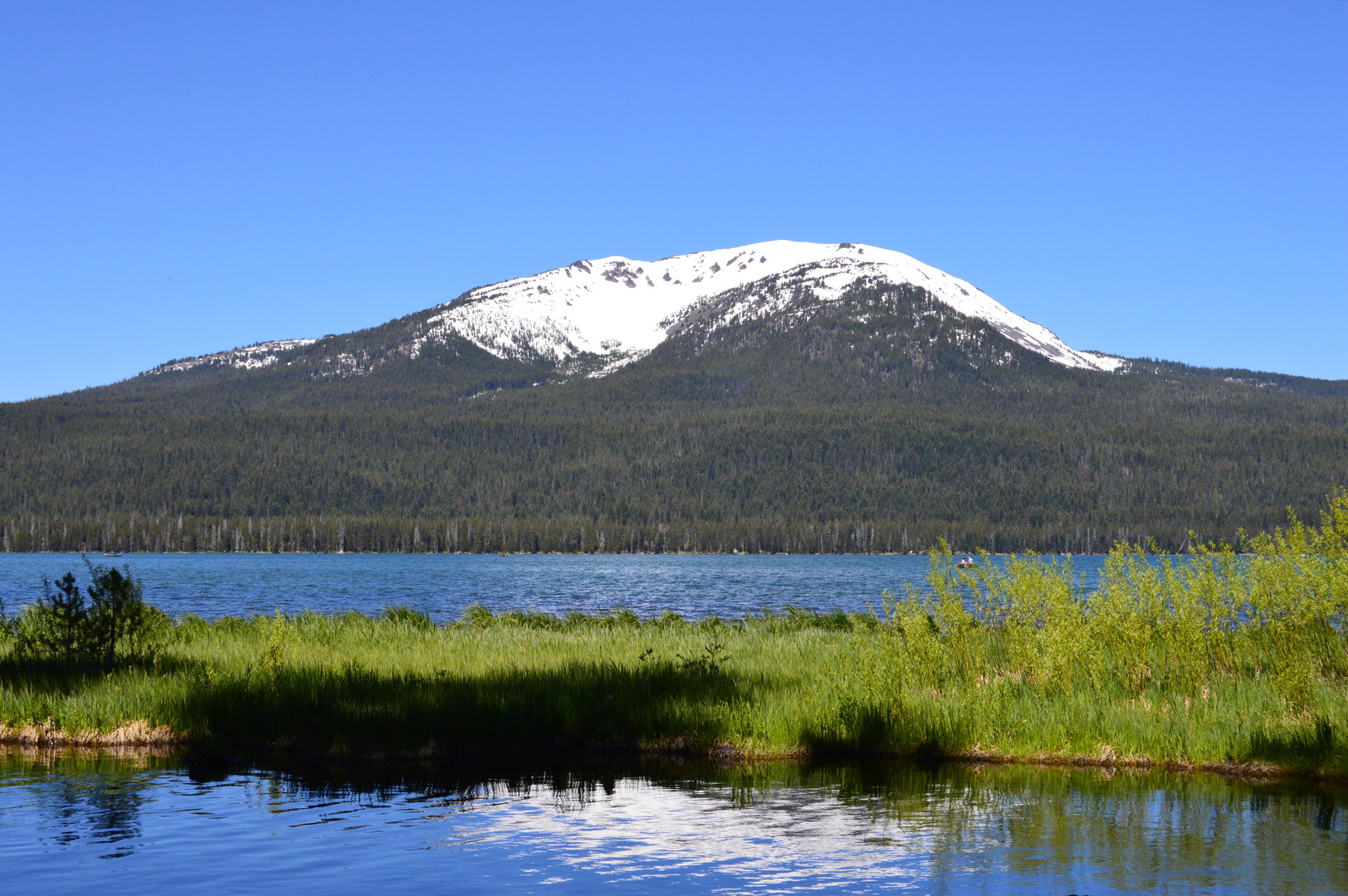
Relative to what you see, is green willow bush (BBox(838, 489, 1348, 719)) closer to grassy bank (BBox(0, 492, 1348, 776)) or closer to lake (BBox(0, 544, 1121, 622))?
grassy bank (BBox(0, 492, 1348, 776))

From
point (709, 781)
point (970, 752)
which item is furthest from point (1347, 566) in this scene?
point (709, 781)

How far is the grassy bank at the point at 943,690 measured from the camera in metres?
18.0

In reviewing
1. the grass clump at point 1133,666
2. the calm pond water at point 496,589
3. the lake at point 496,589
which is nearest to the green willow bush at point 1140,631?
the grass clump at point 1133,666

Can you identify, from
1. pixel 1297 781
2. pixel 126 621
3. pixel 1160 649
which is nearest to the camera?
pixel 1297 781

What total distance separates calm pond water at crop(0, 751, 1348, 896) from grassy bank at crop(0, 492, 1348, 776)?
1039mm

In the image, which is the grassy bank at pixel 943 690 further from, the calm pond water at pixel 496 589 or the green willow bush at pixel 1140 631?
the calm pond water at pixel 496 589

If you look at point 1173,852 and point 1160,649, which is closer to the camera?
point 1173,852

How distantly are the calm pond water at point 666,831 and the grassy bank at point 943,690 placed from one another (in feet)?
3.41

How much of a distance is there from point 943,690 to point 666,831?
8.58 meters

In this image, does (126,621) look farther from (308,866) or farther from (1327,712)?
(1327,712)

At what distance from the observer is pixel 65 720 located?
1989 cm

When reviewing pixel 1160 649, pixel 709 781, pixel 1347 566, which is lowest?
pixel 709 781

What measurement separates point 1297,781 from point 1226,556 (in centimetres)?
437

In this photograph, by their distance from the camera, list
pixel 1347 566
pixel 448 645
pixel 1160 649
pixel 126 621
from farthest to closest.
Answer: pixel 448 645 < pixel 126 621 < pixel 1160 649 < pixel 1347 566
